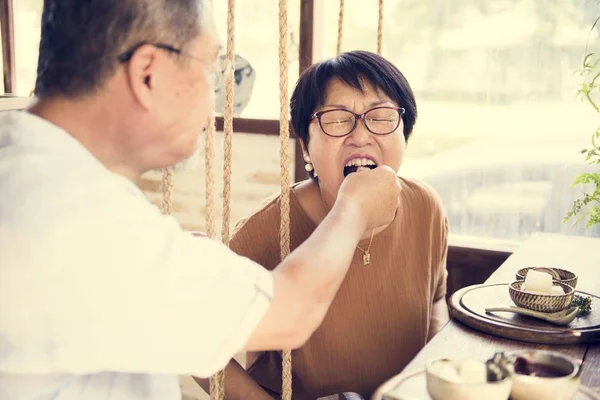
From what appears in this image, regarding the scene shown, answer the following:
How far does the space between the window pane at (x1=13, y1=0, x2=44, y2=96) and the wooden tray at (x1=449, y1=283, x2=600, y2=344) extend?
2.72m

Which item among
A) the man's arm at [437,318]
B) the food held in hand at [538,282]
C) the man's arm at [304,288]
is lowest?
the man's arm at [437,318]

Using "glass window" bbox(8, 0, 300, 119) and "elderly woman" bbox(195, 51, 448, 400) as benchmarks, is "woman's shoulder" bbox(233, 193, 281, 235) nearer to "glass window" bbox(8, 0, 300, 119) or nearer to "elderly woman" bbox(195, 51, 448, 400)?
"elderly woman" bbox(195, 51, 448, 400)

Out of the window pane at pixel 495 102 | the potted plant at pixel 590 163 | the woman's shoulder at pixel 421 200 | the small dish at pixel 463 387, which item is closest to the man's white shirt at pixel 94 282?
the small dish at pixel 463 387

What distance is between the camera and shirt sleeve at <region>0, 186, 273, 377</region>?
0.84 meters

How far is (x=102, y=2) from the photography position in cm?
95

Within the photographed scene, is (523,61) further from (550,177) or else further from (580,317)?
(580,317)

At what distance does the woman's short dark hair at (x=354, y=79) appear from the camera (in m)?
1.81

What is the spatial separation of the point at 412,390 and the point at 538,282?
500 mm

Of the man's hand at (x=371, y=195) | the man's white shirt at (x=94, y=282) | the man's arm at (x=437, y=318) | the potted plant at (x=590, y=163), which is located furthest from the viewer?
the potted plant at (x=590, y=163)

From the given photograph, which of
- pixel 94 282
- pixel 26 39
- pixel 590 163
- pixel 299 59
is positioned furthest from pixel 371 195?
pixel 26 39

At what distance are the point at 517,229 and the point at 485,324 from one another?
140cm

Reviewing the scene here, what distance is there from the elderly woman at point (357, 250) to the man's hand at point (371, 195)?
1.43 feet

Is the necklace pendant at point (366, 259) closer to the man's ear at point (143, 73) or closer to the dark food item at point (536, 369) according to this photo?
the dark food item at point (536, 369)

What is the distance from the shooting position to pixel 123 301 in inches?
33.6
